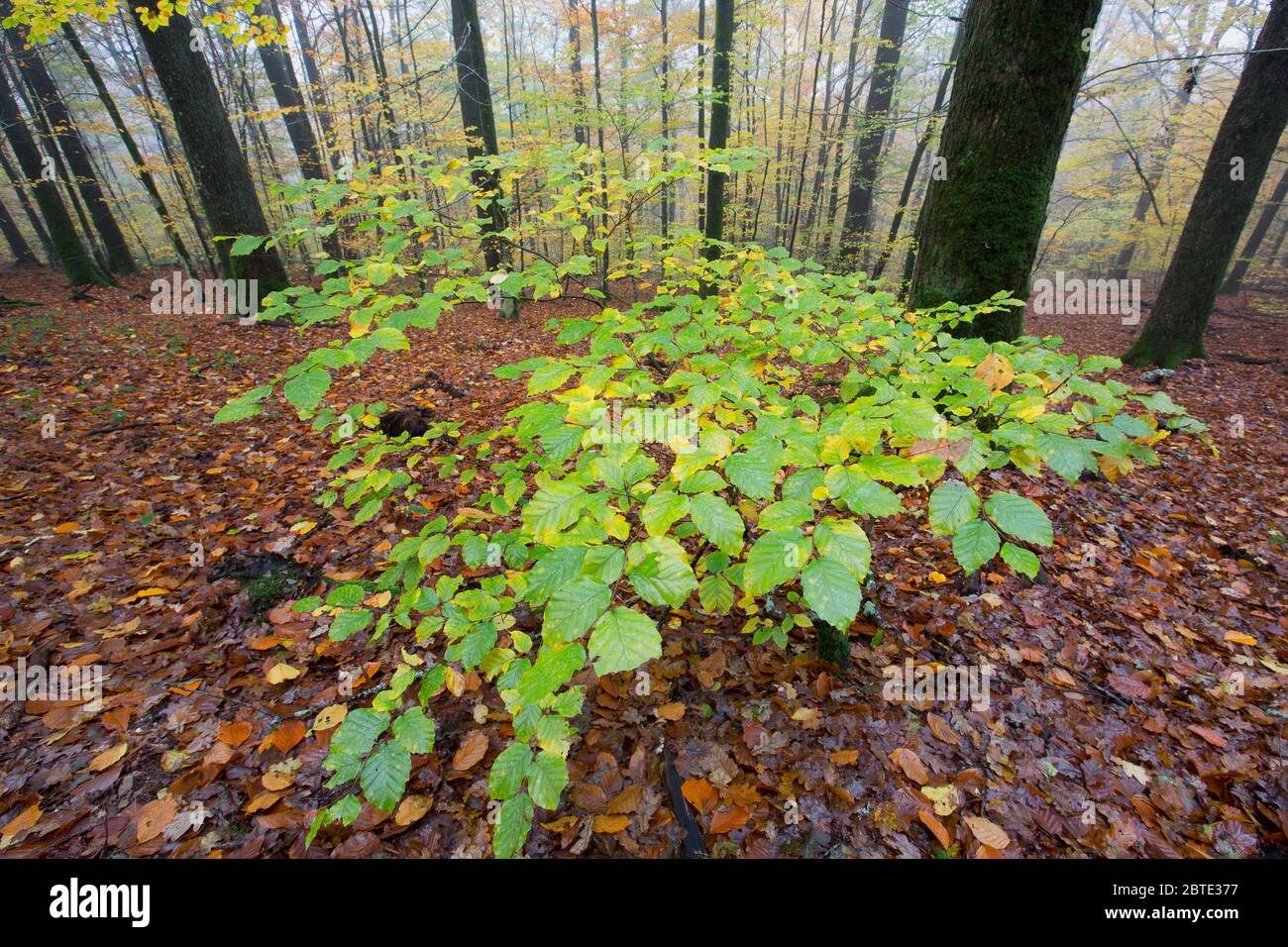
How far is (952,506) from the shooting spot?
4.13ft

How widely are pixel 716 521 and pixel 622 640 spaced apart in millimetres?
370

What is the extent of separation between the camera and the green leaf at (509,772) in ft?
4.23

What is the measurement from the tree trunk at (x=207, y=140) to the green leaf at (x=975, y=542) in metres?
8.06

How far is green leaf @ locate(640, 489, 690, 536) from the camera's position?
1235 millimetres

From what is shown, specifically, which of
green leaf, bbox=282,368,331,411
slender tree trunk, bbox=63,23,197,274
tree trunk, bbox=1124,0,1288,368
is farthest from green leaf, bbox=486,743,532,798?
slender tree trunk, bbox=63,23,197,274

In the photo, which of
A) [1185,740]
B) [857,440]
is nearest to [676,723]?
[857,440]

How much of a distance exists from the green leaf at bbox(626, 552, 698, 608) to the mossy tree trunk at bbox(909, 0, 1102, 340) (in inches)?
118

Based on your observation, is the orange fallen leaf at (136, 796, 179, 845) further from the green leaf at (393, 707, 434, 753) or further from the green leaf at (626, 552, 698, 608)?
the green leaf at (626, 552, 698, 608)

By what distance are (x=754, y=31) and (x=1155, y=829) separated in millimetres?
16470

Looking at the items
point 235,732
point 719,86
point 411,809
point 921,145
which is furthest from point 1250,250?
point 235,732

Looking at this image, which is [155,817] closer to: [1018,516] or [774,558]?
[774,558]

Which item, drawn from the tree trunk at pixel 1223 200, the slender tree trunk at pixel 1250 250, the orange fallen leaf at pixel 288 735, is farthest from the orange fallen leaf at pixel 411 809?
the slender tree trunk at pixel 1250 250

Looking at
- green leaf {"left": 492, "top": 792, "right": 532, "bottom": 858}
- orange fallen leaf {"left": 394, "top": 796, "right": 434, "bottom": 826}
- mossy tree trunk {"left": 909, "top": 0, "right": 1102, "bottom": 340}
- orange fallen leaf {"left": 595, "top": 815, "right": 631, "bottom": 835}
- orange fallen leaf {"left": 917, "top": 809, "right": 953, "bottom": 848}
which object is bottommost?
orange fallen leaf {"left": 595, "top": 815, "right": 631, "bottom": 835}

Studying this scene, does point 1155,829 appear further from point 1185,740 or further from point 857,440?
point 857,440
